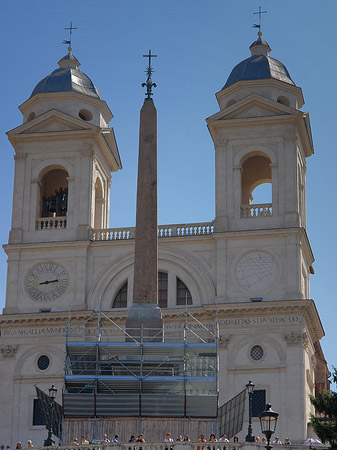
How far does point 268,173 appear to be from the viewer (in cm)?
5759

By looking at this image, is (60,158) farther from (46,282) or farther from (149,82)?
(149,82)

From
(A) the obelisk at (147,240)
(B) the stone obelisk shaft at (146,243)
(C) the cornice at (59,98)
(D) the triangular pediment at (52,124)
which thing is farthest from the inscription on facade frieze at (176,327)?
(C) the cornice at (59,98)

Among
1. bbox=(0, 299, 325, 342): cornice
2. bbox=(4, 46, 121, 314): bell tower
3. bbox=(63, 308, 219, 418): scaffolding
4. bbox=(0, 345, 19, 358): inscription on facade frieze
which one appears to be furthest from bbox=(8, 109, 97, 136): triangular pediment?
bbox=(63, 308, 219, 418): scaffolding

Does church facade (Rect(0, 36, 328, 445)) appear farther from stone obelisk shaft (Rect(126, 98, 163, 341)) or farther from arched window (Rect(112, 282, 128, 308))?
stone obelisk shaft (Rect(126, 98, 163, 341))

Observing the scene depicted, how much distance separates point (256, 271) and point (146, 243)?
1295 centimetres

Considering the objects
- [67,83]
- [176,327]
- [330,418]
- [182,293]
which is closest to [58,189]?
[67,83]

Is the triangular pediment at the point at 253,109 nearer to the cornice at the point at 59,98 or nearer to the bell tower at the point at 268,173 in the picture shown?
the bell tower at the point at 268,173

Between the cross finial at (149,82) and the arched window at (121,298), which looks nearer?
the cross finial at (149,82)

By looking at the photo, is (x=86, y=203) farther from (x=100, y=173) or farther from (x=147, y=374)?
(x=147, y=374)

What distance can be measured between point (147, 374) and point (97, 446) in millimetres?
7073

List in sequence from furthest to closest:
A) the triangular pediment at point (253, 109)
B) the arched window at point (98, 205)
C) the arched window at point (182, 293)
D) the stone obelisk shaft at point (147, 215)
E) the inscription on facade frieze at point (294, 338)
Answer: the arched window at point (98, 205) → the triangular pediment at point (253, 109) → the arched window at point (182, 293) → the inscription on facade frieze at point (294, 338) → the stone obelisk shaft at point (147, 215)

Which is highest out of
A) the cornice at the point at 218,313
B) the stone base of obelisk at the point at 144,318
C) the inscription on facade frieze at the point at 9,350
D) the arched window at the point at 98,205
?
the arched window at the point at 98,205

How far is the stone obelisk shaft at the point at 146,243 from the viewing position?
38.7 m

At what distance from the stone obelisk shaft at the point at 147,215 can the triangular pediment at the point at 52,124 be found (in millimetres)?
14169
